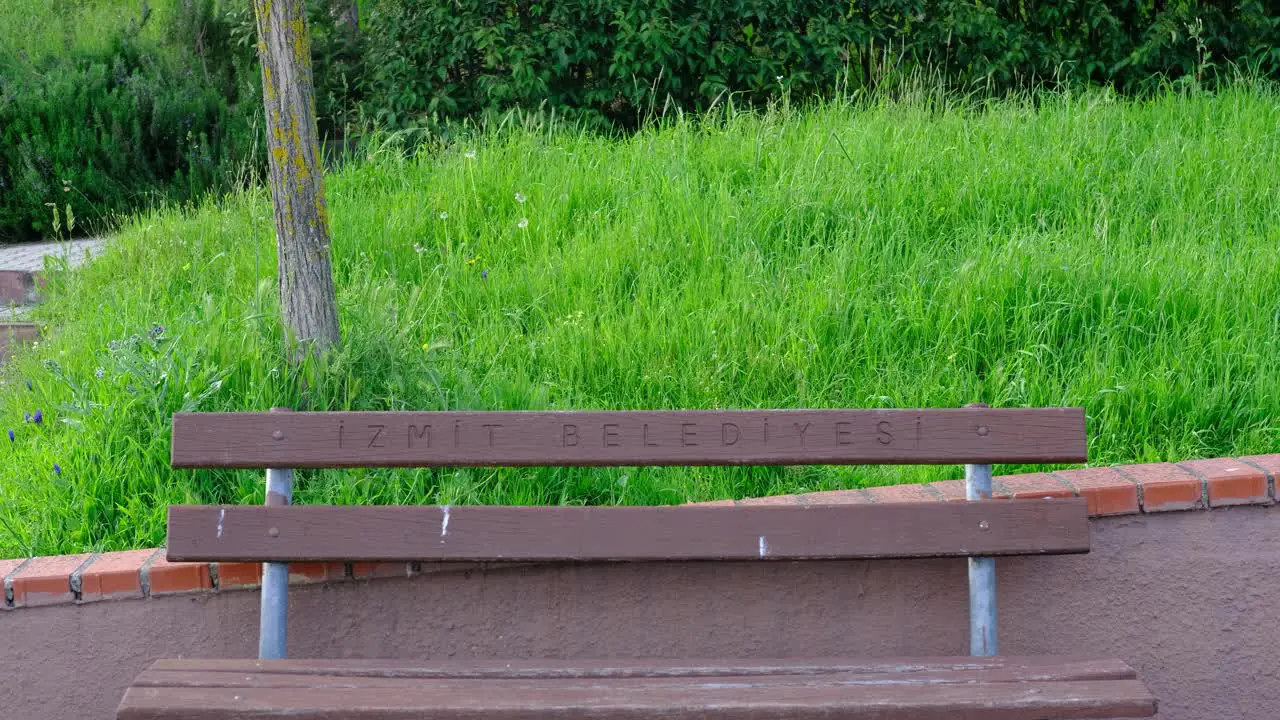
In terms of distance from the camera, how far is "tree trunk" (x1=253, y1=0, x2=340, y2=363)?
332 centimetres

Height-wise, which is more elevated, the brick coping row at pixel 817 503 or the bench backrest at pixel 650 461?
the bench backrest at pixel 650 461

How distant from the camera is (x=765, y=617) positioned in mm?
2959

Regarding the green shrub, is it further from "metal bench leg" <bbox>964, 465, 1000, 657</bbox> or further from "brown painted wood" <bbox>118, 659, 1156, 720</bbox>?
"metal bench leg" <bbox>964, 465, 1000, 657</bbox>

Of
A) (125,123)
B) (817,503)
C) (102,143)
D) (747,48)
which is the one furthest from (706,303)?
(125,123)

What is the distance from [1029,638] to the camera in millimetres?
2990

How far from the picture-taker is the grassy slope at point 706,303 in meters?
3.31

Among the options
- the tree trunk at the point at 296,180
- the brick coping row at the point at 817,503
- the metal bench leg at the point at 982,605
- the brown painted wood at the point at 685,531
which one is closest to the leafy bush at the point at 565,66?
the tree trunk at the point at 296,180

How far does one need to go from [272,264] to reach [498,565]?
2.19m

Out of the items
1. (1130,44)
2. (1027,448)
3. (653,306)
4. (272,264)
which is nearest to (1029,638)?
(1027,448)

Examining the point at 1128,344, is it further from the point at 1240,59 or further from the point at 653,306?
the point at 1240,59

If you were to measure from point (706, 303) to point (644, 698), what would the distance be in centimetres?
199

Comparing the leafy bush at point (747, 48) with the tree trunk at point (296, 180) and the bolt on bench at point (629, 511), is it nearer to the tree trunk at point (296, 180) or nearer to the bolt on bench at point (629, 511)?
the tree trunk at point (296, 180)

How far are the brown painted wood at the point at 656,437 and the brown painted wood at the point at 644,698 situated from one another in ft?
1.65

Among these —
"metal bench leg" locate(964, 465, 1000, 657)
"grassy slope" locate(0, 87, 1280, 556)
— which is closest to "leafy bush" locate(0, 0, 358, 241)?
"grassy slope" locate(0, 87, 1280, 556)
